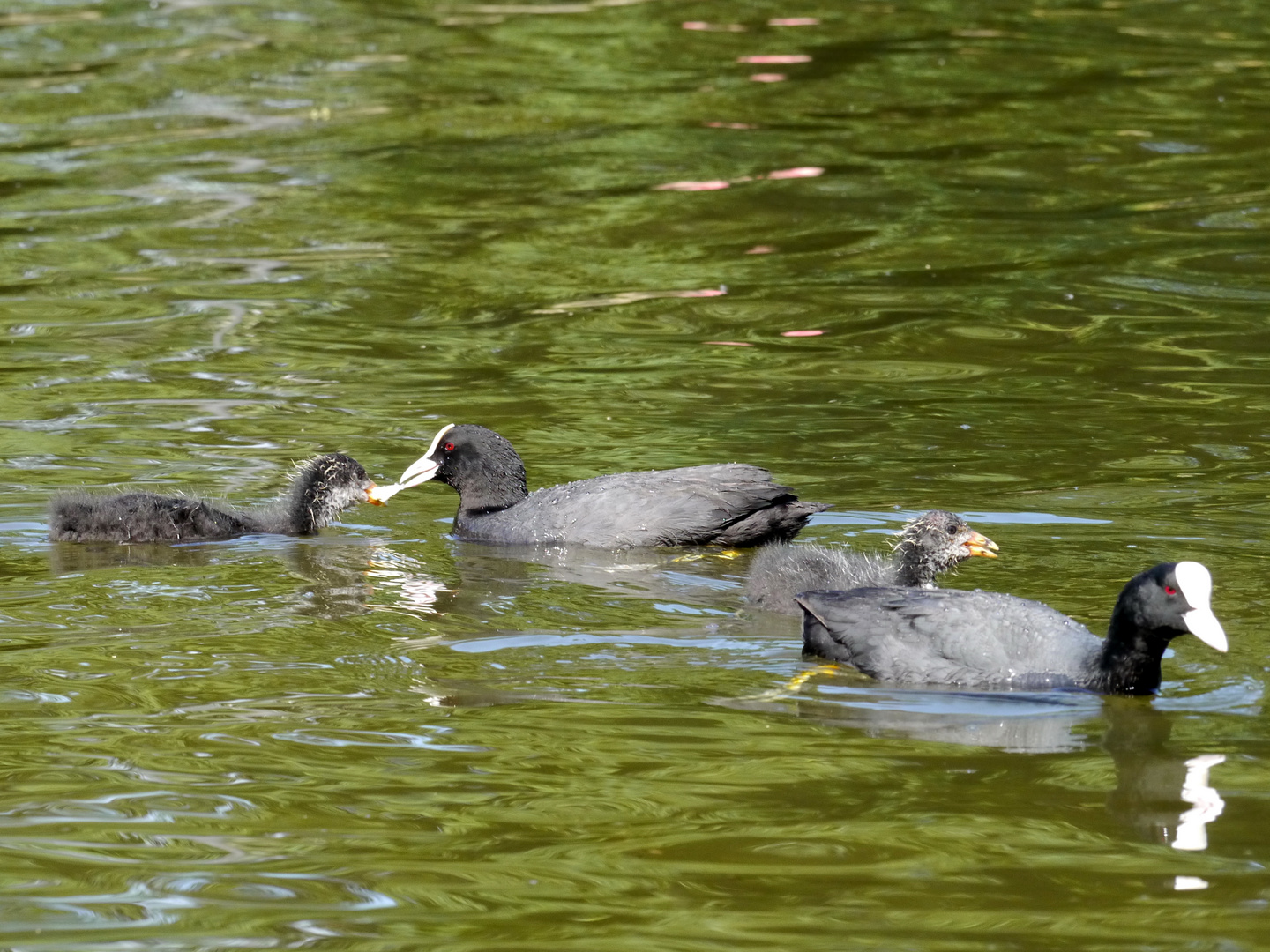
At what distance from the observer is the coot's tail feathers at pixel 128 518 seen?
26.8 ft

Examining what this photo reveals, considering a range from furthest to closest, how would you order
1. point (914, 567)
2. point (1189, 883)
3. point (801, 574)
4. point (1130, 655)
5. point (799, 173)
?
1. point (799, 173)
2. point (914, 567)
3. point (801, 574)
4. point (1130, 655)
5. point (1189, 883)

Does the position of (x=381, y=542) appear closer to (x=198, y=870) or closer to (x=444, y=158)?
(x=198, y=870)

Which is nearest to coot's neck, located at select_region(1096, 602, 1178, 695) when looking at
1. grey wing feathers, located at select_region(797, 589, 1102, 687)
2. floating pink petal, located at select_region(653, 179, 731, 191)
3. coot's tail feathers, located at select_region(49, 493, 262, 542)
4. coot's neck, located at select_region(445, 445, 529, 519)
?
grey wing feathers, located at select_region(797, 589, 1102, 687)

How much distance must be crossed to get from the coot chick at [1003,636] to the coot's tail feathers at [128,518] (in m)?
3.13

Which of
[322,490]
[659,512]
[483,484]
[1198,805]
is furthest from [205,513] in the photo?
[1198,805]

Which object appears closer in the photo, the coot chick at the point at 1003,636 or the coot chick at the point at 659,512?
the coot chick at the point at 1003,636

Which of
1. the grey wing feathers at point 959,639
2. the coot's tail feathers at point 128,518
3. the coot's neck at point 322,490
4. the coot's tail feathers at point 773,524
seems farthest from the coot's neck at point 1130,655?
the coot's tail feathers at point 128,518

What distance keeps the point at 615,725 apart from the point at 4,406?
567 cm

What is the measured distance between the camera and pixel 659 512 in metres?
8.11

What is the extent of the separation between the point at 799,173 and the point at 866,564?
27.6ft

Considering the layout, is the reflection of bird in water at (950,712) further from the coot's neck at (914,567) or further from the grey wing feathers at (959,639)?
the coot's neck at (914,567)

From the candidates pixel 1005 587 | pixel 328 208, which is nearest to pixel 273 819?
pixel 1005 587

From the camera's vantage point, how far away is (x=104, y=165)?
16.1 metres

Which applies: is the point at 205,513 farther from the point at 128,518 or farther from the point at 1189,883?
the point at 1189,883
